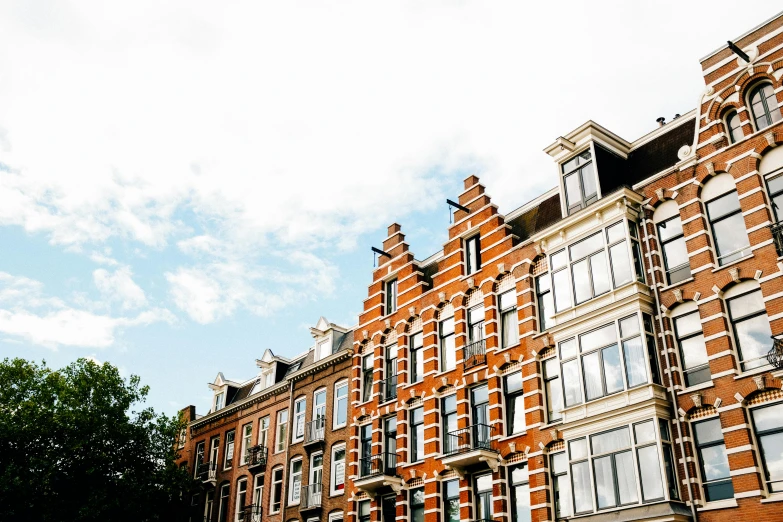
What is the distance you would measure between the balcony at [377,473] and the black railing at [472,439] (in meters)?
2.82

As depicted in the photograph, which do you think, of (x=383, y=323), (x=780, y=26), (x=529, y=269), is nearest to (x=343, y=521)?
(x=383, y=323)

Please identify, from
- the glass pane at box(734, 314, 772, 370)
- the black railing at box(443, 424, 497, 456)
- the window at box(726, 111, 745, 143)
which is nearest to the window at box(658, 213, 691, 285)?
the glass pane at box(734, 314, 772, 370)

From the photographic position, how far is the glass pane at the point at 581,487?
2247 centimetres

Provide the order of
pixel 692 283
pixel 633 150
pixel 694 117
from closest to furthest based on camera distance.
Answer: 1. pixel 692 283
2. pixel 694 117
3. pixel 633 150

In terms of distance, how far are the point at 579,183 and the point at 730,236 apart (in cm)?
586

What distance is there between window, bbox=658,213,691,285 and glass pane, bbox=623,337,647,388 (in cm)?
224

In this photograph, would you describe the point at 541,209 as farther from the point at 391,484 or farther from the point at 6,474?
the point at 6,474

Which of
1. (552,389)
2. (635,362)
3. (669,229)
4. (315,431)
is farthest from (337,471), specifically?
(669,229)

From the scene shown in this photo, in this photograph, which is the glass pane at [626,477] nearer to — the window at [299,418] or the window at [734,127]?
the window at [734,127]

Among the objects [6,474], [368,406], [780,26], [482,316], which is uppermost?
[780,26]

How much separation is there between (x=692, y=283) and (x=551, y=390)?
593 centimetres

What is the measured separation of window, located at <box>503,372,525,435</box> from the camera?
2661 cm

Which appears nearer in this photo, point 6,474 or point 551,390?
point 551,390

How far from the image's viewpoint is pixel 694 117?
25094 millimetres
